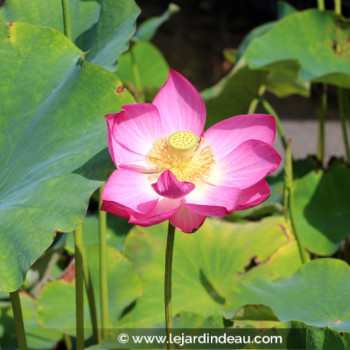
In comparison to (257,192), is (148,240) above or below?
below

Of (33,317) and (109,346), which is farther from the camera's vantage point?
(33,317)

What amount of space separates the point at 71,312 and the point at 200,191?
0.65 m

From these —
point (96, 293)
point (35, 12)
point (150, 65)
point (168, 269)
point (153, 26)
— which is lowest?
point (150, 65)

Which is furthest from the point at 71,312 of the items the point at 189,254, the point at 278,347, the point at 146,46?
the point at 146,46

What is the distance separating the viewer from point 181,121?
78 centimetres

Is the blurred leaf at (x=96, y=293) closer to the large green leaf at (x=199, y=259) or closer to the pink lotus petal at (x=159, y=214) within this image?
the large green leaf at (x=199, y=259)

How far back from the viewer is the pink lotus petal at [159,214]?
0.62 meters

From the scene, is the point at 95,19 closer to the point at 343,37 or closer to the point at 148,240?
the point at 148,240

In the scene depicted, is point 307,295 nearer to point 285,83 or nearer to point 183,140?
point 183,140

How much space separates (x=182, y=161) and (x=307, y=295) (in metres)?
0.31

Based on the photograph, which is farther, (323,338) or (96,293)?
(96,293)

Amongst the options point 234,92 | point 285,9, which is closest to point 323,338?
point 234,92

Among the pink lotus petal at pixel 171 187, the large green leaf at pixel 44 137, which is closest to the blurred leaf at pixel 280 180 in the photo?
the large green leaf at pixel 44 137

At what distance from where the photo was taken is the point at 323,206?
1.51m
